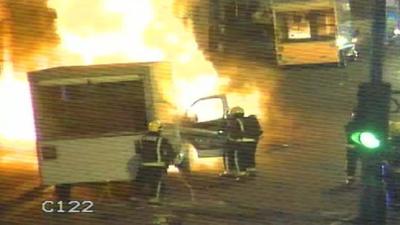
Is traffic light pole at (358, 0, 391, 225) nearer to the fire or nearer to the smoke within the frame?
the fire

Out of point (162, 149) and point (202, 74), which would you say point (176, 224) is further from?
point (202, 74)

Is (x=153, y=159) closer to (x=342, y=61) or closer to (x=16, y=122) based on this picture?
(x=16, y=122)

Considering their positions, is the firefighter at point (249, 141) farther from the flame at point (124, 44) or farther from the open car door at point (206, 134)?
the flame at point (124, 44)

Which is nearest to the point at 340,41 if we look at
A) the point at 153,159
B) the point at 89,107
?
the point at 153,159

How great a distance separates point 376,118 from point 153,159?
241 centimetres

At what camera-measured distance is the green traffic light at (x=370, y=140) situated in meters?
5.27

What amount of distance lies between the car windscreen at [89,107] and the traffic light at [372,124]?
2330mm

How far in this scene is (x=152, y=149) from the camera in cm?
688

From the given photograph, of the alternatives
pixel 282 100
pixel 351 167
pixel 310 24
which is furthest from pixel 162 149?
pixel 310 24

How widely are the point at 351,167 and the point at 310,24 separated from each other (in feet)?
33.2

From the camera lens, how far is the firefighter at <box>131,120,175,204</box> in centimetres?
687

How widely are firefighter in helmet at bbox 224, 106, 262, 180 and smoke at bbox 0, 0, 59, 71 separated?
4.34m

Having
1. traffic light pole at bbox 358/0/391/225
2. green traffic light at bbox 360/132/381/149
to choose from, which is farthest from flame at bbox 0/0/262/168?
green traffic light at bbox 360/132/381/149
